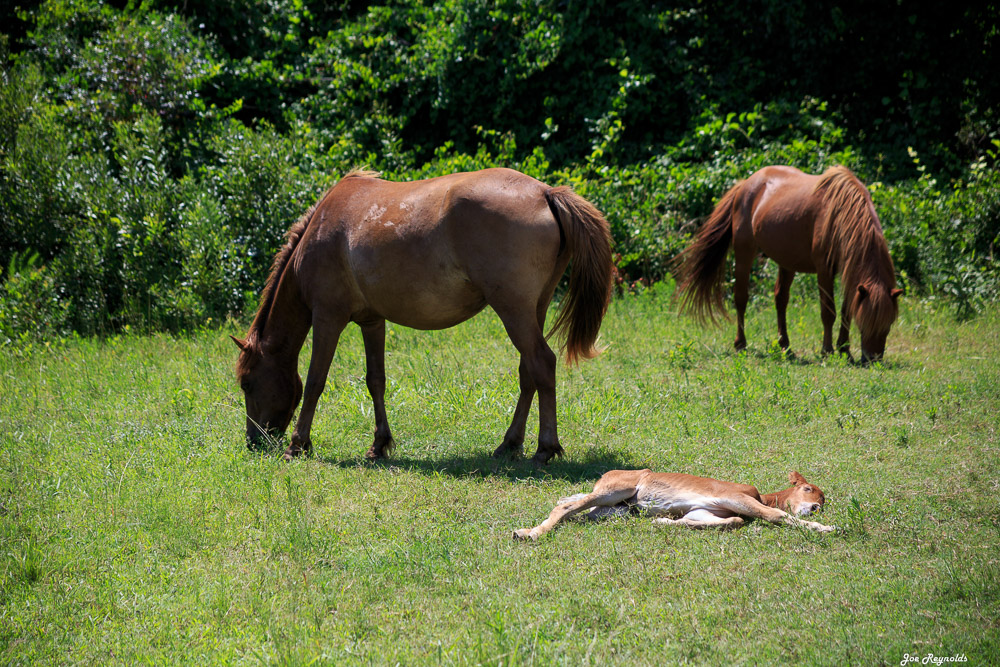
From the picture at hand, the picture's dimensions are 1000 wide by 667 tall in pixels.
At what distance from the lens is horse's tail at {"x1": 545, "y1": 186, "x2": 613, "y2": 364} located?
5.88 meters

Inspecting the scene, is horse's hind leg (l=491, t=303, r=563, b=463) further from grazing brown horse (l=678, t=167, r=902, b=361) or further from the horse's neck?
grazing brown horse (l=678, t=167, r=902, b=361)

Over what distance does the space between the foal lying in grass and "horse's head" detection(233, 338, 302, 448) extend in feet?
9.19

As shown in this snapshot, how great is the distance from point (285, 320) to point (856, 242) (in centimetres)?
547

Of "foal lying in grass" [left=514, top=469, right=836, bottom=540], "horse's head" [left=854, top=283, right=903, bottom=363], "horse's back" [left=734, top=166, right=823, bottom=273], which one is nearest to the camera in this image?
"foal lying in grass" [left=514, top=469, right=836, bottom=540]

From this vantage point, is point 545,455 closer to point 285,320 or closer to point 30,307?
point 285,320

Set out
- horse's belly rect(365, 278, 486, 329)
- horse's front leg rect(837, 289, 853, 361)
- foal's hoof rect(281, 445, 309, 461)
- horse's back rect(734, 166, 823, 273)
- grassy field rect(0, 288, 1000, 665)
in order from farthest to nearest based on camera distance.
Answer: horse's back rect(734, 166, 823, 273)
horse's front leg rect(837, 289, 853, 361)
foal's hoof rect(281, 445, 309, 461)
horse's belly rect(365, 278, 486, 329)
grassy field rect(0, 288, 1000, 665)

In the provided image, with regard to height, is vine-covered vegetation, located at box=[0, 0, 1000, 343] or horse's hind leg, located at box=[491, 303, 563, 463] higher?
vine-covered vegetation, located at box=[0, 0, 1000, 343]

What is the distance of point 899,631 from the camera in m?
3.51

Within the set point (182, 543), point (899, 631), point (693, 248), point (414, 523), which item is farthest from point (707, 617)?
point (693, 248)

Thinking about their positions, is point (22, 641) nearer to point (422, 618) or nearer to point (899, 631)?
point (422, 618)

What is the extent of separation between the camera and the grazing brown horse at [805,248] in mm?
8312

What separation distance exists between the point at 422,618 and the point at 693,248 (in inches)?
289

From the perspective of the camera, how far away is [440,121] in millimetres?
15117
